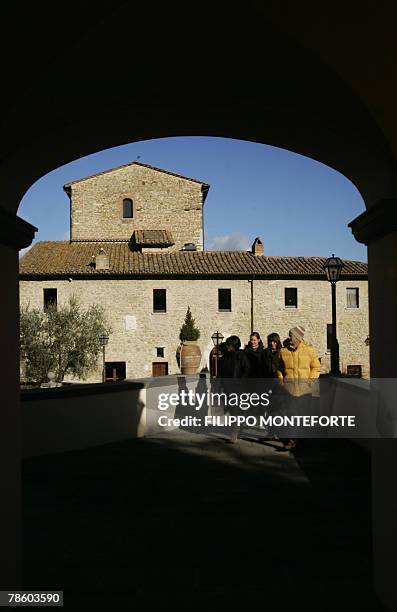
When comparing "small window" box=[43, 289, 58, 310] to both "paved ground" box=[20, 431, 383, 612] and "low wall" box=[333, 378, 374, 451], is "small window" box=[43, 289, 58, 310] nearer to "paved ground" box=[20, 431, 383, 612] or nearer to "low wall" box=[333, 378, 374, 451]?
→ "low wall" box=[333, 378, 374, 451]

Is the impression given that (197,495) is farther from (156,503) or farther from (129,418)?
(129,418)

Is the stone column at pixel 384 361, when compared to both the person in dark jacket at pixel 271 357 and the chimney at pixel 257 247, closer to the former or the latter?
the person in dark jacket at pixel 271 357

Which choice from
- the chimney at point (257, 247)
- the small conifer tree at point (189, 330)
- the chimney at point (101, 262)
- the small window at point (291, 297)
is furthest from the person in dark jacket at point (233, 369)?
the chimney at point (257, 247)

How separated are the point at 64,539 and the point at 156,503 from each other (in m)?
1.14

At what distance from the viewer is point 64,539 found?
4723 millimetres

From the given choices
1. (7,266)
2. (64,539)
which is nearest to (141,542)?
(64,539)

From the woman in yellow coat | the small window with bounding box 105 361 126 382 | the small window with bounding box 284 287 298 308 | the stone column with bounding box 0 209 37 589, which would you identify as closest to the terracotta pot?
the small window with bounding box 105 361 126 382

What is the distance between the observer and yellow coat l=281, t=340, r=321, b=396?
7914 millimetres

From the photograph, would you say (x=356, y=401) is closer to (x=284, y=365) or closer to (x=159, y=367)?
(x=284, y=365)

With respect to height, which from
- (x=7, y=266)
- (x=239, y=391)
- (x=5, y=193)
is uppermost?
(x=5, y=193)

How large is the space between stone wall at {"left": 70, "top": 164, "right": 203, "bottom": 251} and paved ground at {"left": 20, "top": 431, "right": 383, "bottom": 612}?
32697 millimetres

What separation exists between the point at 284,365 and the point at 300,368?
25cm

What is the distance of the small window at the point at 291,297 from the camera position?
34375 millimetres

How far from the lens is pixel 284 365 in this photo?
808 centimetres
